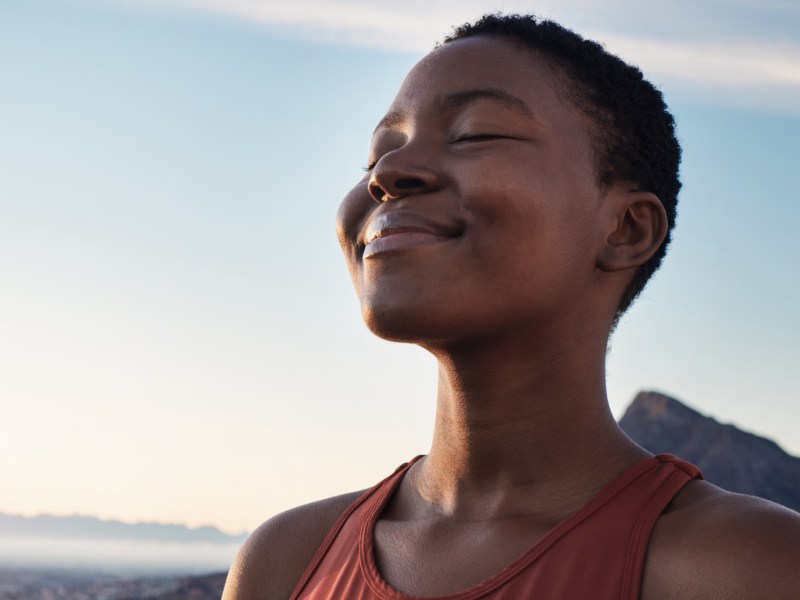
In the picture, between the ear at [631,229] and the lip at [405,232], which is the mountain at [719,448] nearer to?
the ear at [631,229]

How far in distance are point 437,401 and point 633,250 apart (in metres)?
0.60

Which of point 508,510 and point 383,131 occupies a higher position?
point 383,131

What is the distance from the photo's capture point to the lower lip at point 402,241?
7.30 feet

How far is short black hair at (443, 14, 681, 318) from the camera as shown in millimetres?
2488

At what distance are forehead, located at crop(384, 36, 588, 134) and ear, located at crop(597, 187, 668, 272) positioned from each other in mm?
209

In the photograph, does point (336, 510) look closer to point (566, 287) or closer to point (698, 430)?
point (566, 287)

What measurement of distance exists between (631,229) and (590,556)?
0.82 m

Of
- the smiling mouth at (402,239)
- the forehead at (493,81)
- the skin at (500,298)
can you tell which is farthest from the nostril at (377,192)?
the forehead at (493,81)

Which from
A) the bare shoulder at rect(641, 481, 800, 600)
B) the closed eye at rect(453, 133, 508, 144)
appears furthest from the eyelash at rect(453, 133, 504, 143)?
the bare shoulder at rect(641, 481, 800, 600)

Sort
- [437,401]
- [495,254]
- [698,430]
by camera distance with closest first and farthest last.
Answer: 1. [495,254]
2. [437,401]
3. [698,430]

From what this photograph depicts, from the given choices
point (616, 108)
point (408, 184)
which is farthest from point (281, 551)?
point (616, 108)

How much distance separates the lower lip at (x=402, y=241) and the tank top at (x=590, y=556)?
0.66 metres

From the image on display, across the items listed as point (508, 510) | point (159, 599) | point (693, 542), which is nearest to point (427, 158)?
point (508, 510)

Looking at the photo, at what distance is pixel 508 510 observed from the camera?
91.1 inches
